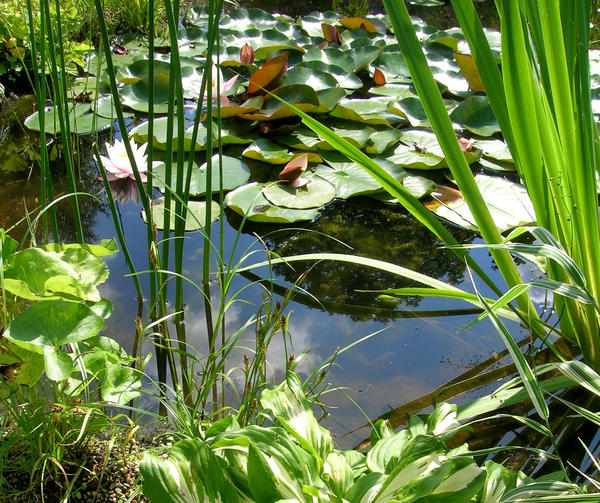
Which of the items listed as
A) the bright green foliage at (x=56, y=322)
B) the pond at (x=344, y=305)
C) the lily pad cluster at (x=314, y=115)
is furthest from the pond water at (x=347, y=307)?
the bright green foliage at (x=56, y=322)

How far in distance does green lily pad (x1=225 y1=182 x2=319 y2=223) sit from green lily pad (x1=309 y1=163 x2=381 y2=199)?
135 millimetres

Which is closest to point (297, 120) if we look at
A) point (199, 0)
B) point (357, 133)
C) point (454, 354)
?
point (357, 133)

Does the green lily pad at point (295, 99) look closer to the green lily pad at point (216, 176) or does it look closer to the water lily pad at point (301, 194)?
the green lily pad at point (216, 176)

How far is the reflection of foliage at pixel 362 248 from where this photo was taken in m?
1.80

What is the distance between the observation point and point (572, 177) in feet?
4.22

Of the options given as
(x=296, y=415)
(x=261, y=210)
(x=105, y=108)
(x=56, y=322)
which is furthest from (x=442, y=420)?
(x=105, y=108)

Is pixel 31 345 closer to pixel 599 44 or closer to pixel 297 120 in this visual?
pixel 297 120

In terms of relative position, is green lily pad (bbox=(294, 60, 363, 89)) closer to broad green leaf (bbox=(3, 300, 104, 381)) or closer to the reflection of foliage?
the reflection of foliage

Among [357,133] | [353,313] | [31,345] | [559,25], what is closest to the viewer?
[31,345]

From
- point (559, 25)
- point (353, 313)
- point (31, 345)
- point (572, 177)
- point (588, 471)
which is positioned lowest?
point (588, 471)

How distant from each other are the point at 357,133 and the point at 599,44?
86.7 inches

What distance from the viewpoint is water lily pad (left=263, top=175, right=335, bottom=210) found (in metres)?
2.06

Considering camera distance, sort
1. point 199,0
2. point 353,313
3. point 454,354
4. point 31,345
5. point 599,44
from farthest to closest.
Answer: point 199,0
point 599,44
point 353,313
point 454,354
point 31,345

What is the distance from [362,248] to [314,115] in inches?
33.8
